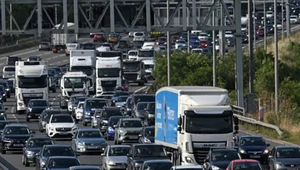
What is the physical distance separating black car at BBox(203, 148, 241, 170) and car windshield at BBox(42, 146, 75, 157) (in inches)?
241

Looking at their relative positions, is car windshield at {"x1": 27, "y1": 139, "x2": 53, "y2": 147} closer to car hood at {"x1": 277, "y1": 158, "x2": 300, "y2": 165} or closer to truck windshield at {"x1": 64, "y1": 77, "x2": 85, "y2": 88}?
car hood at {"x1": 277, "y1": 158, "x2": 300, "y2": 165}

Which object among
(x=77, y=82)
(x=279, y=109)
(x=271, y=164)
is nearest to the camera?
(x=271, y=164)

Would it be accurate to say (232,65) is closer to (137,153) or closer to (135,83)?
(135,83)

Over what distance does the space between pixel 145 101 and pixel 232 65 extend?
15027mm

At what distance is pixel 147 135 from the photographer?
178ft

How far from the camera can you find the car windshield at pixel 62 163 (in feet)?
140

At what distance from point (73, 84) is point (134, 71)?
62.9 feet

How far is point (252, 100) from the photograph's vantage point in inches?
2837

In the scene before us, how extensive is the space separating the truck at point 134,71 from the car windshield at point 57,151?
5527cm

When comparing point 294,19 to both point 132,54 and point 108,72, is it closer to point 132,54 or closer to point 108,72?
point 132,54

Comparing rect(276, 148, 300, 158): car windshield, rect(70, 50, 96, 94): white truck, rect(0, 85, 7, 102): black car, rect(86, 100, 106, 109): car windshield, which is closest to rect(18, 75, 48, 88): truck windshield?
rect(86, 100, 106, 109): car windshield

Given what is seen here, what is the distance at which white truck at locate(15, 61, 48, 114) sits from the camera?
253 ft

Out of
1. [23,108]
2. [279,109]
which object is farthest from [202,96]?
[23,108]

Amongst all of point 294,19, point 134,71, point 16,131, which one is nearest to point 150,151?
point 16,131
